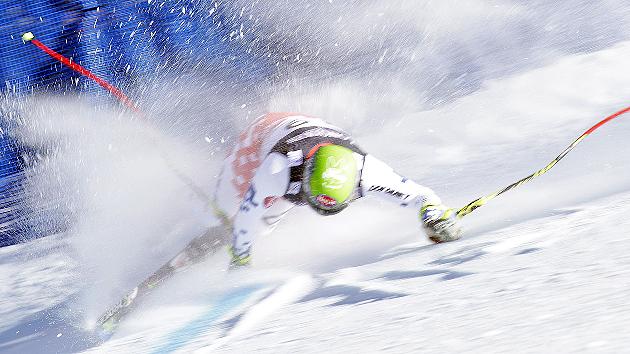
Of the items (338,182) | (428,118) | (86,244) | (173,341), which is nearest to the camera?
(173,341)

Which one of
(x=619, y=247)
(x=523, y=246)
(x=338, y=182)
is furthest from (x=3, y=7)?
(x=619, y=247)

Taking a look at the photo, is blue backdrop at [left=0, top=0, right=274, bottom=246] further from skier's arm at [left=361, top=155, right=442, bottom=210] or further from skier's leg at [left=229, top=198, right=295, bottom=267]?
skier's arm at [left=361, top=155, right=442, bottom=210]

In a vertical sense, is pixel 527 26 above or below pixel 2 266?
above

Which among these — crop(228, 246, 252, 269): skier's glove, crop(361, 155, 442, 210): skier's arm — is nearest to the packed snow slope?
crop(228, 246, 252, 269): skier's glove

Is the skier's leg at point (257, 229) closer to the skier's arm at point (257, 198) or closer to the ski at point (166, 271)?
the skier's arm at point (257, 198)

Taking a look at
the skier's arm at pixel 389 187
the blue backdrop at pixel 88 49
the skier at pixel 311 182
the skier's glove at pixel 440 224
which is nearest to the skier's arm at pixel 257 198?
the skier at pixel 311 182

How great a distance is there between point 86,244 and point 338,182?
1.84 meters

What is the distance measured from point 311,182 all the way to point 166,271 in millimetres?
849

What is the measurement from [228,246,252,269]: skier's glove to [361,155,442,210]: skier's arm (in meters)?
0.50

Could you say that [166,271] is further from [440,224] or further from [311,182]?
[440,224]

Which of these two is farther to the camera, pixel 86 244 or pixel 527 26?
pixel 527 26

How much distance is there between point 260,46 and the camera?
13.8 feet

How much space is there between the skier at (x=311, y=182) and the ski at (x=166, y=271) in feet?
1.14

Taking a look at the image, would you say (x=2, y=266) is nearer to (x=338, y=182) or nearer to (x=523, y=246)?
(x=338, y=182)
